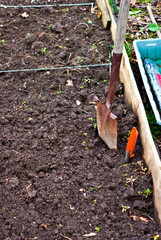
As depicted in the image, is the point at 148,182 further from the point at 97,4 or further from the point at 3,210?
the point at 97,4

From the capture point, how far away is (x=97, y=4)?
14.8 ft

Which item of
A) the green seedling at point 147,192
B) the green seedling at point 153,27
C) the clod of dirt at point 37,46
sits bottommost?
A: the green seedling at point 147,192

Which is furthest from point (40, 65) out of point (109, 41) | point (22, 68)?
point (109, 41)

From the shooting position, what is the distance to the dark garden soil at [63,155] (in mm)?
2178

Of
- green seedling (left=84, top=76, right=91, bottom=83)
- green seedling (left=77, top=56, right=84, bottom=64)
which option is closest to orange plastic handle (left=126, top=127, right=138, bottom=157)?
green seedling (left=84, top=76, right=91, bottom=83)

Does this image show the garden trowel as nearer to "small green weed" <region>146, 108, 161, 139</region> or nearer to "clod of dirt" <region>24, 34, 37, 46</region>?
"small green weed" <region>146, 108, 161, 139</region>

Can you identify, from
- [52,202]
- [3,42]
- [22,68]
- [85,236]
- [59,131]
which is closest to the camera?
[85,236]

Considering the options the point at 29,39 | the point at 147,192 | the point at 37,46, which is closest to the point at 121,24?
the point at 147,192

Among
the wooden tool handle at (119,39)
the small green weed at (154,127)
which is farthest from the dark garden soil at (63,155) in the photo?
the wooden tool handle at (119,39)

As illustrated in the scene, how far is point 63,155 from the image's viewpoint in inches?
102

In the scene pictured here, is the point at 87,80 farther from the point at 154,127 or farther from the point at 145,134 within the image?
the point at 145,134

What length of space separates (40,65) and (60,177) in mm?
1601

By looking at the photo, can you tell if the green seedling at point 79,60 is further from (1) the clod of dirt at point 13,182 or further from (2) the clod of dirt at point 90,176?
(1) the clod of dirt at point 13,182

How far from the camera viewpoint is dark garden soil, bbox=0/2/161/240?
7.14 ft
